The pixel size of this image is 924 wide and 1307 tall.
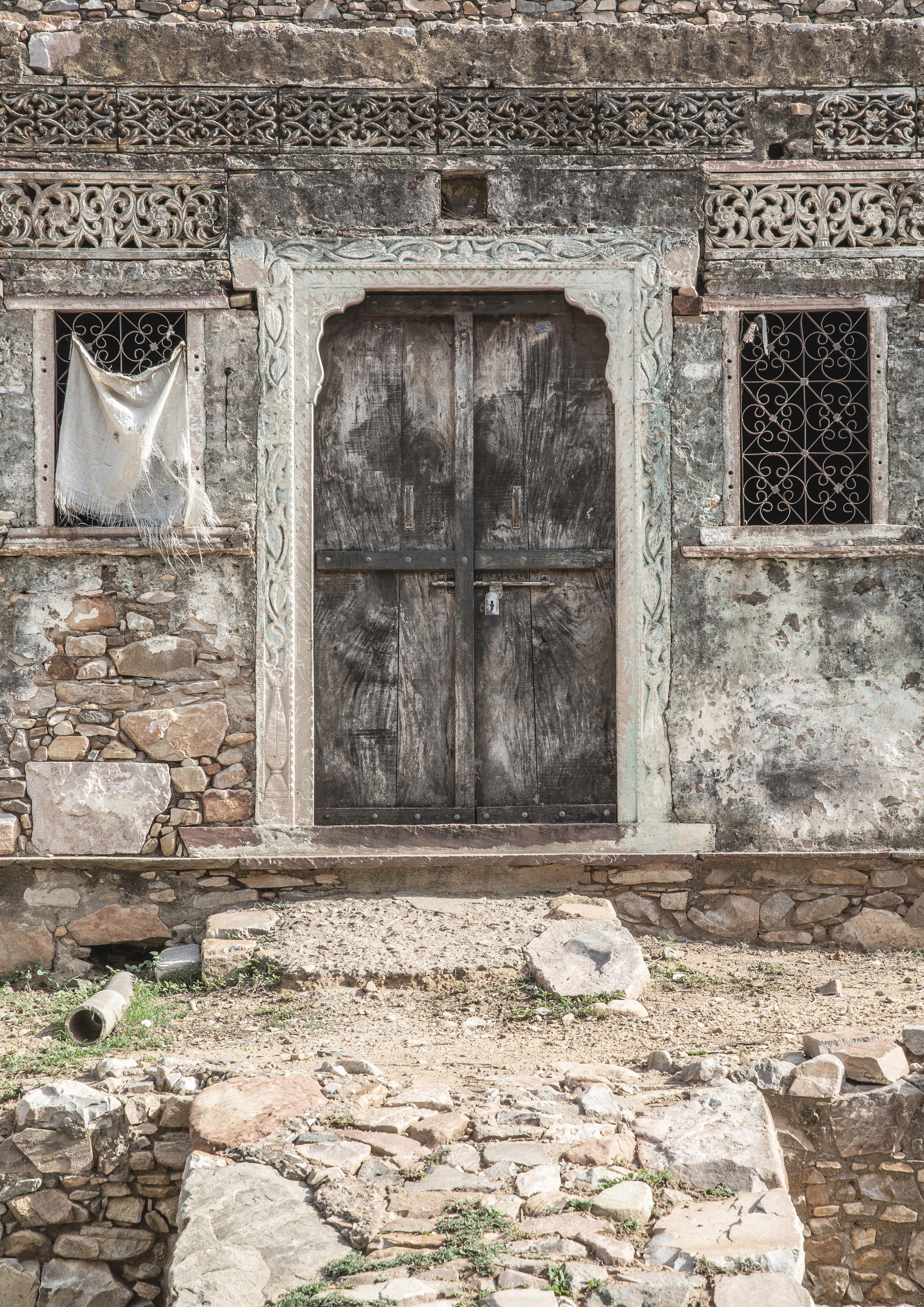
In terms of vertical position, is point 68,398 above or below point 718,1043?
above

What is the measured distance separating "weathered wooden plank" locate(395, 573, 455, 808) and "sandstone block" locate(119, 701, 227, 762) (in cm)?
88

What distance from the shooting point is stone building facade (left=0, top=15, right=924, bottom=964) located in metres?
5.32

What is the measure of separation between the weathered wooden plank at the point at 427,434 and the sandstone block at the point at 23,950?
250 cm

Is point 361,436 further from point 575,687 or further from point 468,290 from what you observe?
point 575,687

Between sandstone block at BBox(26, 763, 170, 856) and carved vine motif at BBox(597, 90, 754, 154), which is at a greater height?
carved vine motif at BBox(597, 90, 754, 154)

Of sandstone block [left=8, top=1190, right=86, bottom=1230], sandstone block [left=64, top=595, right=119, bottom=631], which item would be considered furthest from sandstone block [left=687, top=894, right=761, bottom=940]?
sandstone block [left=64, top=595, right=119, bottom=631]

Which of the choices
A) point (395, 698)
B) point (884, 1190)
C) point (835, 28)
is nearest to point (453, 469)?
point (395, 698)

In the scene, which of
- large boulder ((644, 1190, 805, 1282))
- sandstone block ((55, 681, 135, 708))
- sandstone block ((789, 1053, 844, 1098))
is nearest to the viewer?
large boulder ((644, 1190, 805, 1282))

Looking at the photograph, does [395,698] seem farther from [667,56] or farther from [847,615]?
[667,56]

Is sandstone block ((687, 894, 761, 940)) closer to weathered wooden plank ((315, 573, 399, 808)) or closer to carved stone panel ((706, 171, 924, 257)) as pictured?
weathered wooden plank ((315, 573, 399, 808))

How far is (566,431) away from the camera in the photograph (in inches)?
222

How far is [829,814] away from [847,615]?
3.08 ft

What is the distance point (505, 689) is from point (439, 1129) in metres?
2.71

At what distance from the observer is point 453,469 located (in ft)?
18.4
